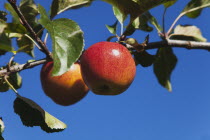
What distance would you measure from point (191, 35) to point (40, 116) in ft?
3.70

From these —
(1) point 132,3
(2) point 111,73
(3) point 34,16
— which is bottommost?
(2) point 111,73

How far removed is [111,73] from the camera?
1.67 metres

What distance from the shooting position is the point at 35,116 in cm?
180

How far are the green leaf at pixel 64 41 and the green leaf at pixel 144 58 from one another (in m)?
0.68

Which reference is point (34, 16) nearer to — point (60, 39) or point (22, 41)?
point (22, 41)

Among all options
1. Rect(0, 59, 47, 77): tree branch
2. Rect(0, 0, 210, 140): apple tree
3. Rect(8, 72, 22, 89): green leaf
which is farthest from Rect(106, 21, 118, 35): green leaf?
Rect(8, 72, 22, 89): green leaf

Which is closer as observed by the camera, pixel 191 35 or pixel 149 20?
pixel 149 20

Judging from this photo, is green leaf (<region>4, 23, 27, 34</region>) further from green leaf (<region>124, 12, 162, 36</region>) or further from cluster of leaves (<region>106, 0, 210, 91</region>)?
green leaf (<region>124, 12, 162, 36</region>)

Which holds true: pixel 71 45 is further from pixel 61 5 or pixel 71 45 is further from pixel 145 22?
pixel 145 22

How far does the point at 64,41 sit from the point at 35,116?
62 cm

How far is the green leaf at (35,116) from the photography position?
175cm

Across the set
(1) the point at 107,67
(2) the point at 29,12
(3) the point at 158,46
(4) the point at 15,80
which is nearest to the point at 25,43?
(2) the point at 29,12

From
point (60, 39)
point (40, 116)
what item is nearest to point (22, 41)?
point (40, 116)

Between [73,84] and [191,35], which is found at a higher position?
[191,35]
